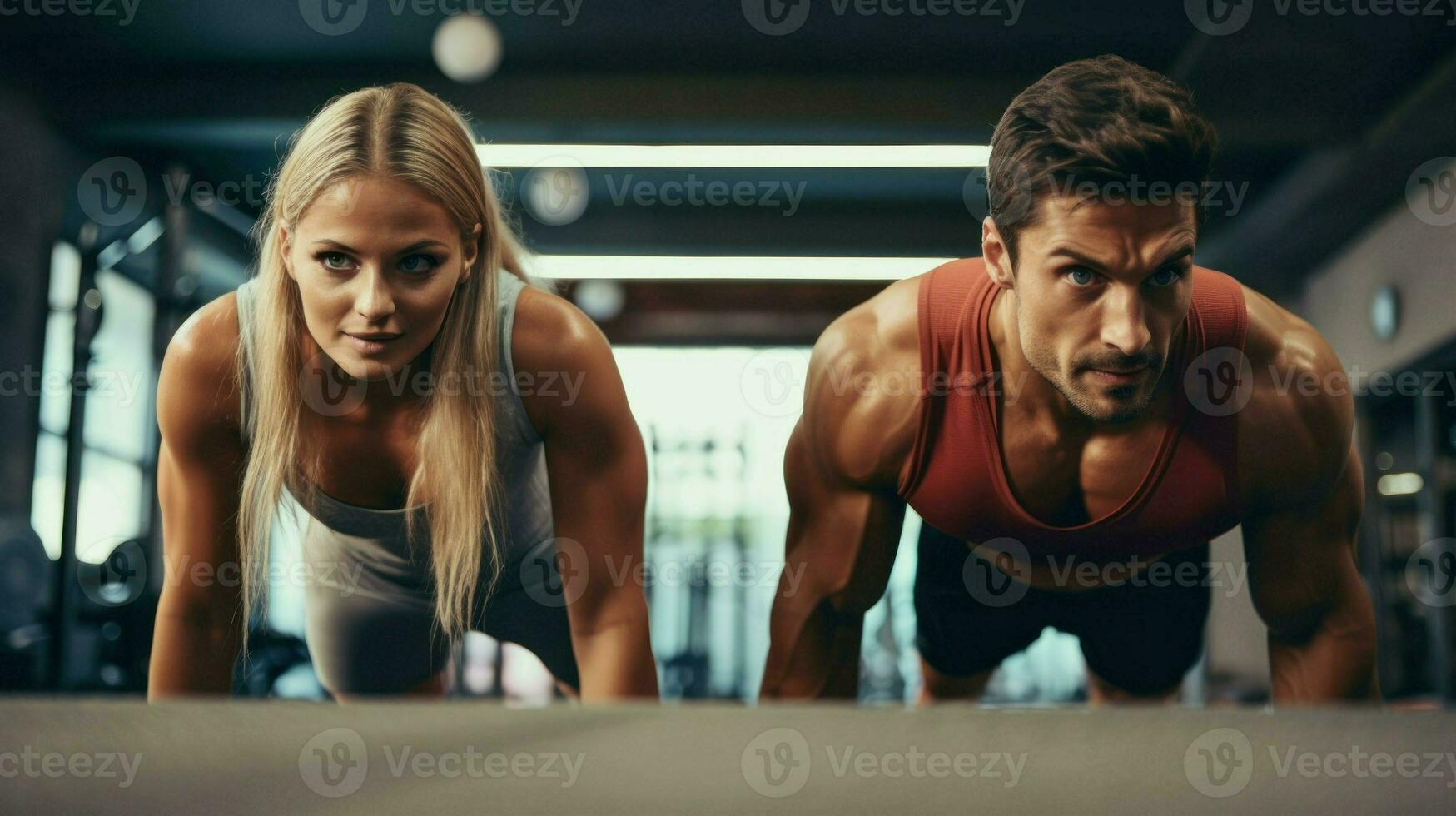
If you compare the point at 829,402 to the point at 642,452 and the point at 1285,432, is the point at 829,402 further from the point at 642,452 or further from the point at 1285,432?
the point at 1285,432

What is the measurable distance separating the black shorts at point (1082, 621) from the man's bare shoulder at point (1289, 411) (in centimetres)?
9

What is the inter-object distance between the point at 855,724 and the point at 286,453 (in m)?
0.57

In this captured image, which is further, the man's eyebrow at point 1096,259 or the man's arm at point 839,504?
the man's arm at point 839,504

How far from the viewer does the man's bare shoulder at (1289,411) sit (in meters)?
0.96

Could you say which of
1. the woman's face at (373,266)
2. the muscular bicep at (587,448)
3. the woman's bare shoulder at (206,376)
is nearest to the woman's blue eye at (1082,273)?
the muscular bicep at (587,448)

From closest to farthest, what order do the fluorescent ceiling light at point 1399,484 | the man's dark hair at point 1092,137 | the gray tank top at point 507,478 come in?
the man's dark hair at point 1092,137 → the gray tank top at point 507,478 → the fluorescent ceiling light at point 1399,484

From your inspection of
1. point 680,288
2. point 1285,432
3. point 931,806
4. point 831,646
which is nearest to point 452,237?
point 680,288

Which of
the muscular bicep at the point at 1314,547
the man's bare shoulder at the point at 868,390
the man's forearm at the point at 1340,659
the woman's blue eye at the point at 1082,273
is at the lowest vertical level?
the man's forearm at the point at 1340,659

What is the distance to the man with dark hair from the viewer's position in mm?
927

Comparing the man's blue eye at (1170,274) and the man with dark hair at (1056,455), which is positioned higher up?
the man's blue eye at (1170,274)

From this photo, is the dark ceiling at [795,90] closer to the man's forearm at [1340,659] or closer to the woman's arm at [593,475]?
the woman's arm at [593,475]

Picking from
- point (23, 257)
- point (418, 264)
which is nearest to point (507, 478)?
point (418, 264)

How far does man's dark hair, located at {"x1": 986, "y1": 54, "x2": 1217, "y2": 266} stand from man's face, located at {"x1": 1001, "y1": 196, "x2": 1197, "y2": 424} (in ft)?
0.06

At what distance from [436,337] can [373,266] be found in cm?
8
